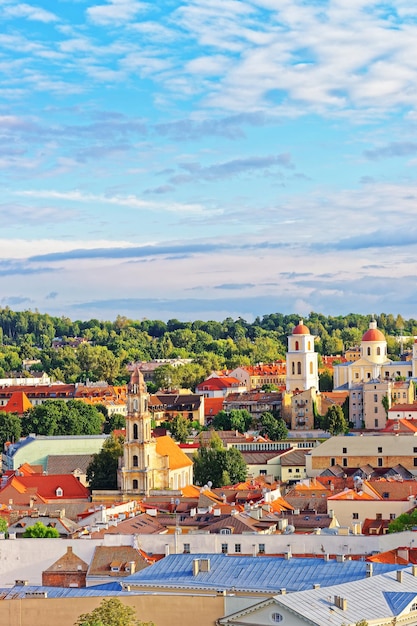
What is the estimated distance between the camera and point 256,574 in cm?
3662

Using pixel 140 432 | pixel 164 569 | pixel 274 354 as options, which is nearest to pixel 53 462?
pixel 140 432

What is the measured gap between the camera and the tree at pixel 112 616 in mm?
31453

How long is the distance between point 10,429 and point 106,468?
85.1 feet

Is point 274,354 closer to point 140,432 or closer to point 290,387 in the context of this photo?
point 290,387

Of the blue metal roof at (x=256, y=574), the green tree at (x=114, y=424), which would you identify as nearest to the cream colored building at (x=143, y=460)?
the green tree at (x=114, y=424)

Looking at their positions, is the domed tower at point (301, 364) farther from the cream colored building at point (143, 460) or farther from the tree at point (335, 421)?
the cream colored building at point (143, 460)

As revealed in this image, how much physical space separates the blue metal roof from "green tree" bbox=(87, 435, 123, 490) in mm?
40312

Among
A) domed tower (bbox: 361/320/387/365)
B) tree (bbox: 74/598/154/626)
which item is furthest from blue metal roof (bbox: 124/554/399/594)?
domed tower (bbox: 361/320/387/365)

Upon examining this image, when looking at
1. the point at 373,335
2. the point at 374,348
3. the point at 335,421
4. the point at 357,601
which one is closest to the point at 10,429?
the point at 335,421

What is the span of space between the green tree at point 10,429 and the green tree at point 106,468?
23741mm

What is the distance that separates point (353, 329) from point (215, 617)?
144 m

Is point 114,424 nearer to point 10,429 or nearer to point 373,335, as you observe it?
point 10,429

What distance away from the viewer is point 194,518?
56.4 metres

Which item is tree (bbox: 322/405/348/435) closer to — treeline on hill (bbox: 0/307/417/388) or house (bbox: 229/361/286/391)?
house (bbox: 229/361/286/391)
